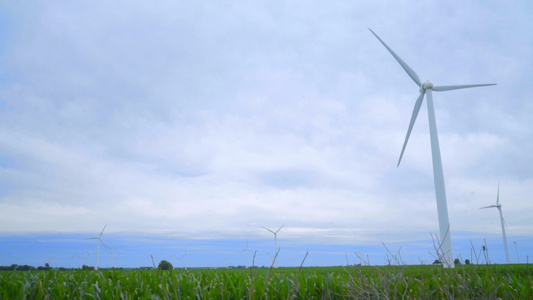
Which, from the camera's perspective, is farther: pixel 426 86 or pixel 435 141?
pixel 426 86

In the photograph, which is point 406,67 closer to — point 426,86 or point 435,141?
point 426,86

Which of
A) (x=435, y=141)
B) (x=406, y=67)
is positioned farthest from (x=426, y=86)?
(x=435, y=141)

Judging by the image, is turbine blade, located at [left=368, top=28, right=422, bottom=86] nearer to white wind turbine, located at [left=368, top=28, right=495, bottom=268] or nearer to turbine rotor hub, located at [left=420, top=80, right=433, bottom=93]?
white wind turbine, located at [left=368, top=28, right=495, bottom=268]

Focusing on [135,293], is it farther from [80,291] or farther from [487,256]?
[487,256]

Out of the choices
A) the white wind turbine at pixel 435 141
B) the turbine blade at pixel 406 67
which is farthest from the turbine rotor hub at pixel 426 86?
the turbine blade at pixel 406 67

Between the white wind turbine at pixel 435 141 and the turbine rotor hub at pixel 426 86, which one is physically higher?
the turbine rotor hub at pixel 426 86

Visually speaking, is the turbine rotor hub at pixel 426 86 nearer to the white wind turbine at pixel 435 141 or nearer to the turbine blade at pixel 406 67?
the white wind turbine at pixel 435 141

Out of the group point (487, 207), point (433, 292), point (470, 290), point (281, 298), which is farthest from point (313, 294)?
point (487, 207)

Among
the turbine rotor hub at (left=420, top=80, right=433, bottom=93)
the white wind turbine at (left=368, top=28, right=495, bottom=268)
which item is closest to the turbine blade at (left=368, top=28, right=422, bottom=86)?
the white wind turbine at (left=368, top=28, right=495, bottom=268)

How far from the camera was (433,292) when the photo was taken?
7.47 m

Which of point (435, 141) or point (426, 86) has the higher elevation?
point (426, 86)

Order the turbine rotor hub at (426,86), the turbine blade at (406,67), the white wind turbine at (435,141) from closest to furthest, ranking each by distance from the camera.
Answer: the white wind turbine at (435,141)
the turbine rotor hub at (426,86)
the turbine blade at (406,67)

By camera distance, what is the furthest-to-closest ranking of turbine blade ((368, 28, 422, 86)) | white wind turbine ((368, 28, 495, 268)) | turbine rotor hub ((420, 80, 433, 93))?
turbine blade ((368, 28, 422, 86)) → turbine rotor hub ((420, 80, 433, 93)) → white wind turbine ((368, 28, 495, 268))

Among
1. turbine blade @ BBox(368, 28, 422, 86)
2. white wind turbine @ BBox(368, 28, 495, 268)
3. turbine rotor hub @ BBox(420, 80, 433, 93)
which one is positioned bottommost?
white wind turbine @ BBox(368, 28, 495, 268)
